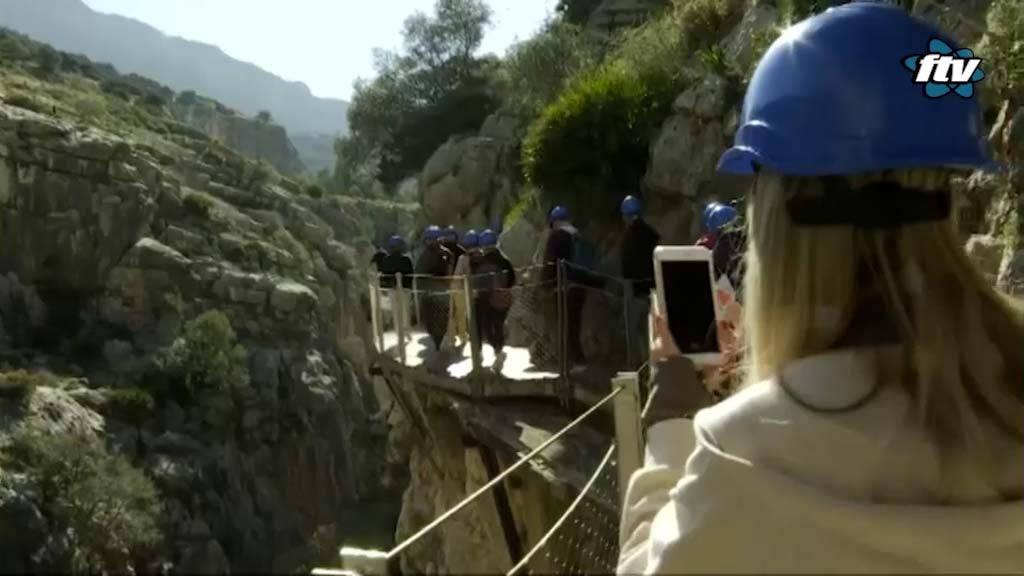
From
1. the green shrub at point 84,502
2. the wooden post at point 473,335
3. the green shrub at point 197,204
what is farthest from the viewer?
Answer: the green shrub at point 197,204

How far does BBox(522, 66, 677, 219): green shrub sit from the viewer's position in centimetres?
1338

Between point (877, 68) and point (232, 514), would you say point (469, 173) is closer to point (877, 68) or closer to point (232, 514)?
point (232, 514)

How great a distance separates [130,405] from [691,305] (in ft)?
132

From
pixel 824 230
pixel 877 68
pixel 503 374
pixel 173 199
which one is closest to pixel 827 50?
pixel 877 68

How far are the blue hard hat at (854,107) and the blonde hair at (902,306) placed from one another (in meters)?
0.03

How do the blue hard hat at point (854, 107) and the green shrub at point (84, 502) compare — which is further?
the green shrub at point (84, 502)

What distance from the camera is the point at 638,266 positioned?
363 inches

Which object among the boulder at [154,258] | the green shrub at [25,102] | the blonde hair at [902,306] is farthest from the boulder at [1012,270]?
the green shrub at [25,102]

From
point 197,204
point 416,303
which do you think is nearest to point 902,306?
point 416,303

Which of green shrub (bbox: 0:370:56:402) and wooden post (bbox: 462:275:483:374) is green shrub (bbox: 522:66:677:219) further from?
green shrub (bbox: 0:370:56:402)

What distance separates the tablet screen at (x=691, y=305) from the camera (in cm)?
213

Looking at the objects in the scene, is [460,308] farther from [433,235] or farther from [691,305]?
[691,305]

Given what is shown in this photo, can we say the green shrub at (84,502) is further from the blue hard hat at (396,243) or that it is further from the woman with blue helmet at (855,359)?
the woman with blue helmet at (855,359)

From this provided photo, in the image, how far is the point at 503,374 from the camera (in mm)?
9758
